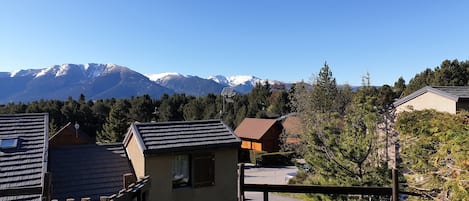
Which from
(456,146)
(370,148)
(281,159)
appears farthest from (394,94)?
(456,146)

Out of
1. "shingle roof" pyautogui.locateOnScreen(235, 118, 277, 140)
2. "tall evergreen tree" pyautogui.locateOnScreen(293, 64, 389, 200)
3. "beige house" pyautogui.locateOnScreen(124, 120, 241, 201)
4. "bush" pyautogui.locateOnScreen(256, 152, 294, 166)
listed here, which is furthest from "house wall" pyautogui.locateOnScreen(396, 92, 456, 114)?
"shingle roof" pyautogui.locateOnScreen(235, 118, 277, 140)

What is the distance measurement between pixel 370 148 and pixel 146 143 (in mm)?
7204

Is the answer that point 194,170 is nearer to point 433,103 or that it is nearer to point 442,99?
point 442,99

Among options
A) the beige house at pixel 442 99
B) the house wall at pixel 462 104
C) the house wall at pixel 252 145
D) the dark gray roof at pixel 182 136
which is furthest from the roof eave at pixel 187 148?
the house wall at pixel 252 145

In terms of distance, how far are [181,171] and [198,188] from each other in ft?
2.43

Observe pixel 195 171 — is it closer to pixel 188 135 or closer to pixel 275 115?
pixel 188 135

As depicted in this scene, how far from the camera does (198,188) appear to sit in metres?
10.8

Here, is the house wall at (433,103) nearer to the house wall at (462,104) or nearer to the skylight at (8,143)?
the house wall at (462,104)

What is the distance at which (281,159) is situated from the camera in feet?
111

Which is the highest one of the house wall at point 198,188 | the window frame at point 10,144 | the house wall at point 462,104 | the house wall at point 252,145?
the house wall at point 462,104

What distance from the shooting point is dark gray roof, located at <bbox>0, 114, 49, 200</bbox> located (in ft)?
31.2

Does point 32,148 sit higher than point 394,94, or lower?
lower

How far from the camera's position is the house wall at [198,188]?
10305mm

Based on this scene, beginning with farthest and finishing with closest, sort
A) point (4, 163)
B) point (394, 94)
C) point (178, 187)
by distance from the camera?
1. point (394, 94)
2. point (178, 187)
3. point (4, 163)
